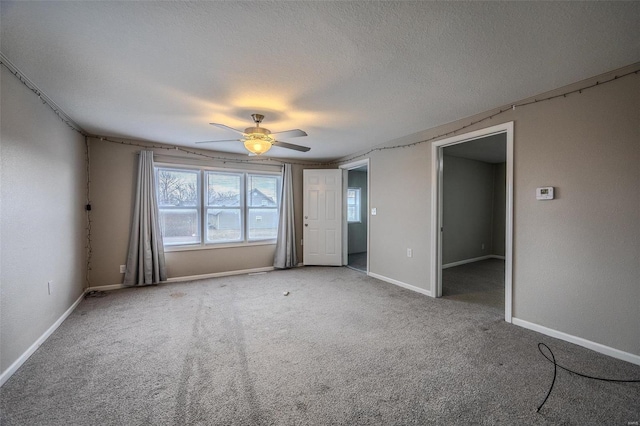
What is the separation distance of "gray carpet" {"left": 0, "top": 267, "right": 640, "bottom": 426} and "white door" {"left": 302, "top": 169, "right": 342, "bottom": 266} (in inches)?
90.7

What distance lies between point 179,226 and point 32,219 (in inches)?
89.3

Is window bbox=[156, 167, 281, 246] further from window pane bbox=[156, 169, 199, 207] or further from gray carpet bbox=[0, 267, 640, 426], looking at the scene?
gray carpet bbox=[0, 267, 640, 426]

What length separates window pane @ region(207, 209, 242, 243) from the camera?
485cm

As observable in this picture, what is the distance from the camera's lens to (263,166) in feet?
17.2

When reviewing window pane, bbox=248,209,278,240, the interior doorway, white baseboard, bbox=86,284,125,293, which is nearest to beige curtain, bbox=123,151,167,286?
white baseboard, bbox=86,284,125,293

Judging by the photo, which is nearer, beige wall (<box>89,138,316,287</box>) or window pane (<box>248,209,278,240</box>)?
beige wall (<box>89,138,316,287</box>)

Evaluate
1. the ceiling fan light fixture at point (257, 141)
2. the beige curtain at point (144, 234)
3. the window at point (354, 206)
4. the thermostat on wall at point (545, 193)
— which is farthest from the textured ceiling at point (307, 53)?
the window at point (354, 206)

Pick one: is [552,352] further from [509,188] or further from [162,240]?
[162,240]

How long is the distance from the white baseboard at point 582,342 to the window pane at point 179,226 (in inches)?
189

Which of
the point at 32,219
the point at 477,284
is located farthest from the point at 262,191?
the point at 477,284

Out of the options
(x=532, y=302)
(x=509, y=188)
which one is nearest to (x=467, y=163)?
(x=509, y=188)

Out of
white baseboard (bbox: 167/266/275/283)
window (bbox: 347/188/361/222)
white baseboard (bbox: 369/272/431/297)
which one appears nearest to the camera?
white baseboard (bbox: 369/272/431/297)

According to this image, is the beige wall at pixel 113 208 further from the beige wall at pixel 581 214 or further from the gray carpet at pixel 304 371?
the beige wall at pixel 581 214

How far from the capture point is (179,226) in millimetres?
4582
